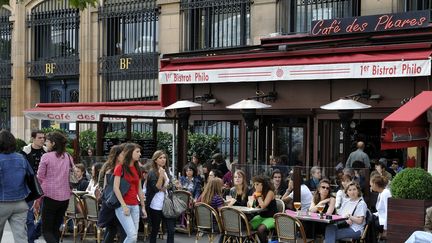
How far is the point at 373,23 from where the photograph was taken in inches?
664

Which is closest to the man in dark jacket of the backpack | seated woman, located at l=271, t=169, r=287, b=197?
seated woman, located at l=271, t=169, r=287, b=197

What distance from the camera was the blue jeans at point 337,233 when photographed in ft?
35.6

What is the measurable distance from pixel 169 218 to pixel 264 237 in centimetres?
149

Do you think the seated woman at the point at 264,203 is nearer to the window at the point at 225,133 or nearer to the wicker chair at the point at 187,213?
the wicker chair at the point at 187,213

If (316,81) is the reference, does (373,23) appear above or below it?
above

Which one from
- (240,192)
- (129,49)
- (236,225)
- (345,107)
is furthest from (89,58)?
(236,225)

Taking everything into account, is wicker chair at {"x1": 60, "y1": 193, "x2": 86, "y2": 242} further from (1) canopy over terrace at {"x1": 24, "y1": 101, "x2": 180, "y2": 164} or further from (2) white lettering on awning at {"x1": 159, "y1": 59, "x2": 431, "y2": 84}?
(2) white lettering on awning at {"x1": 159, "y1": 59, "x2": 431, "y2": 84}

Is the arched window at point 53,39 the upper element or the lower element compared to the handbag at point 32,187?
upper

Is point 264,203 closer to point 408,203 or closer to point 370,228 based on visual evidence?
point 370,228

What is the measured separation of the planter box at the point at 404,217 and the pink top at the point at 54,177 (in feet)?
14.7

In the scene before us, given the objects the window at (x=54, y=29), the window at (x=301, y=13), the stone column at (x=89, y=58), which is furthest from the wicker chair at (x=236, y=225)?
the window at (x=54, y=29)

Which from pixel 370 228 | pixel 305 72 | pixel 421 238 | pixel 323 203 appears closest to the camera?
pixel 421 238

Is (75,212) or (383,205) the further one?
(75,212)

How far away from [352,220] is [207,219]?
2.31 metres
